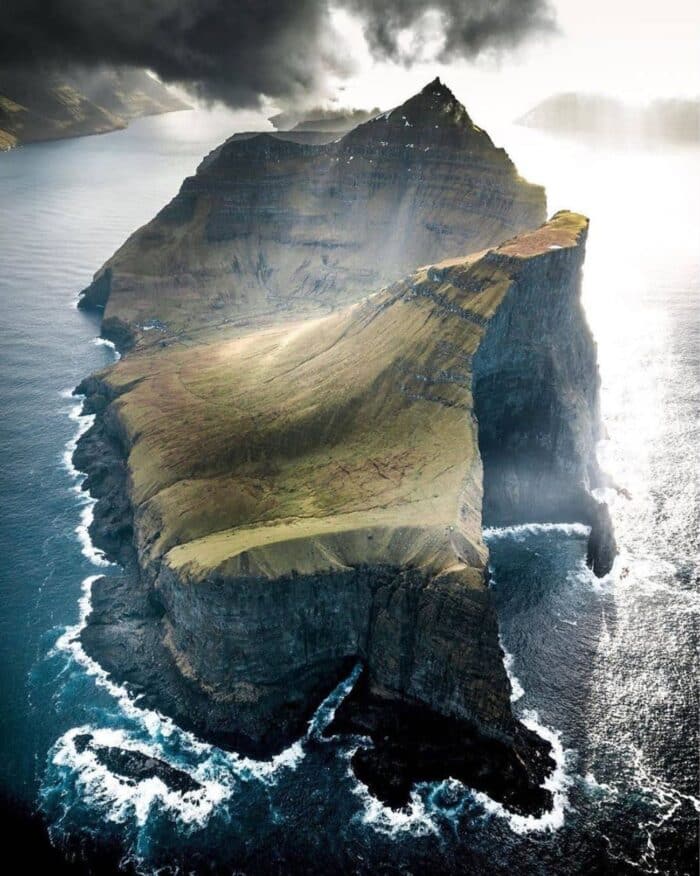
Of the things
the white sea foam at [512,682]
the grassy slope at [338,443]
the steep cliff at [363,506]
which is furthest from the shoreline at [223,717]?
the grassy slope at [338,443]

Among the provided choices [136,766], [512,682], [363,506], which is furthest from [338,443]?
[136,766]

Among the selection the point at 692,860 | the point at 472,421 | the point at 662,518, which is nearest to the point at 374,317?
the point at 472,421

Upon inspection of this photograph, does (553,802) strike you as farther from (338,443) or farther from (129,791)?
(338,443)

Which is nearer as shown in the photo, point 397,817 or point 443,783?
point 397,817

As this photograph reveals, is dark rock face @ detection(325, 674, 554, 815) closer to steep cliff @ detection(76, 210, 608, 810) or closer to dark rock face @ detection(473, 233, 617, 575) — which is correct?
steep cliff @ detection(76, 210, 608, 810)

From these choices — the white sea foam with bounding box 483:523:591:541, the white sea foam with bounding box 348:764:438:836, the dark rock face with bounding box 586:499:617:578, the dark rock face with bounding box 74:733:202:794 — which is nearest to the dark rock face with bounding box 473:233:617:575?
the dark rock face with bounding box 586:499:617:578

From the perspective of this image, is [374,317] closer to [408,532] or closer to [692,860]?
[408,532]
